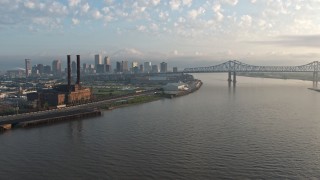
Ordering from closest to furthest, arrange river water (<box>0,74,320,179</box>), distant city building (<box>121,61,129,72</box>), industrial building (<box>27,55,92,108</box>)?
river water (<box>0,74,320,179</box>), industrial building (<box>27,55,92,108</box>), distant city building (<box>121,61,129,72</box>)

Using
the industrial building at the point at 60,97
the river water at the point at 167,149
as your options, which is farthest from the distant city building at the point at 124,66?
the river water at the point at 167,149

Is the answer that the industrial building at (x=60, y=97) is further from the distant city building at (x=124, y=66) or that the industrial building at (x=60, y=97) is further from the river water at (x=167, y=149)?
the distant city building at (x=124, y=66)

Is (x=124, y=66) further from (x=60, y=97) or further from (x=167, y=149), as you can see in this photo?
(x=167, y=149)

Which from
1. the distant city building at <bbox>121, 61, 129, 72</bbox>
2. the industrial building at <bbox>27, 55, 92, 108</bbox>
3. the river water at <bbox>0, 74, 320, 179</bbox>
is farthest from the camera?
the distant city building at <bbox>121, 61, 129, 72</bbox>

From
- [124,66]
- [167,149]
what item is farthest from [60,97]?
[124,66]

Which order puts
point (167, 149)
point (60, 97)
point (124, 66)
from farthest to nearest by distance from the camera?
1. point (124, 66)
2. point (60, 97)
3. point (167, 149)

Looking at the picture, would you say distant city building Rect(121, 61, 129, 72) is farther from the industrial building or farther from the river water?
the river water

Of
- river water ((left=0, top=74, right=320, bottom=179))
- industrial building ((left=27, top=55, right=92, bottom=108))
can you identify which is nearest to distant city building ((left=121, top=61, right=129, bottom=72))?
industrial building ((left=27, top=55, right=92, bottom=108))

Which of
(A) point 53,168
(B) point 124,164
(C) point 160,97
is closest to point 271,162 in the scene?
(B) point 124,164

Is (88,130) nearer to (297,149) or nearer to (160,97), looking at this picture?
(297,149)
